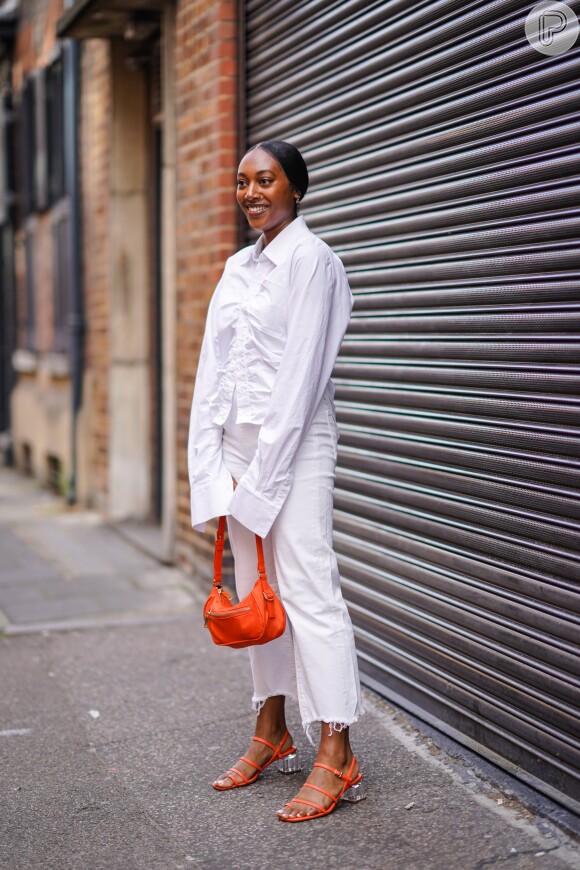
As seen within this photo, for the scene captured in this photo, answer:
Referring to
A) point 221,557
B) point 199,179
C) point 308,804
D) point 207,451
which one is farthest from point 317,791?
point 199,179

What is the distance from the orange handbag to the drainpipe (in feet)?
20.6

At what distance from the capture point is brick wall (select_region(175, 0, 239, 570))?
6.04 meters

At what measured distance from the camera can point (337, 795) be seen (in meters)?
3.47

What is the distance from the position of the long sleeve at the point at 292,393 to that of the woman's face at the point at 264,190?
210 mm

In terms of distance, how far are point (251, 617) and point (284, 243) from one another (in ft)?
3.73

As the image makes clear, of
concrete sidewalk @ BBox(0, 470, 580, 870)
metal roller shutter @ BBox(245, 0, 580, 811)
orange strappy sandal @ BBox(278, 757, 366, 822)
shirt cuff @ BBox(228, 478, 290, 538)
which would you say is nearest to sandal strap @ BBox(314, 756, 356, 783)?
orange strappy sandal @ BBox(278, 757, 366, 822)

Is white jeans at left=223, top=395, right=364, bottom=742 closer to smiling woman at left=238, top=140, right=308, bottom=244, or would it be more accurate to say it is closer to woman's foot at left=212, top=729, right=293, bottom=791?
woman's foot at left=212, top=729, right=293, bottom=791

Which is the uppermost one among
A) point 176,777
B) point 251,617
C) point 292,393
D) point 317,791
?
point 292,393

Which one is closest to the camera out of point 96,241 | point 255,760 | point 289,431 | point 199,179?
point 289,431

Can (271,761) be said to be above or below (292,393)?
below

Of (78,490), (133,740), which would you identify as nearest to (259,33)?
(133,740)

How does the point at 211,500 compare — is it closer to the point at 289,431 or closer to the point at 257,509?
the point at 257,509

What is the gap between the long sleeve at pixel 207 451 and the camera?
352 cm

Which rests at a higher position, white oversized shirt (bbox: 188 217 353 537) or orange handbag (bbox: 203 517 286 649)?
white oversized shirt (bbox: 188 217 353 537)
